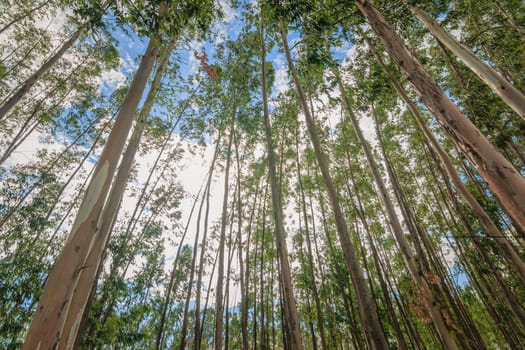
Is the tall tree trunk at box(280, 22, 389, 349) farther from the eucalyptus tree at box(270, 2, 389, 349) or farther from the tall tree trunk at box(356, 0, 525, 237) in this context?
the tall tree trunk at box(356, 0, 525, 237)

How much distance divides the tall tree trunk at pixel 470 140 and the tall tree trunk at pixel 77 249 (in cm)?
273

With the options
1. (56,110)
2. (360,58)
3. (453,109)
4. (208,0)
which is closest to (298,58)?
(208,0)

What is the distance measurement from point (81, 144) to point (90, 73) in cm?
300

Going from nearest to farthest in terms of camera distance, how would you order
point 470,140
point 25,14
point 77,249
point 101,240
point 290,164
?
point 470,140 → point 77,249 → point 101,240 → point 25,14 → point 290,164

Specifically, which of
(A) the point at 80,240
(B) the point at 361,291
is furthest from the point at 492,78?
(A) the point at 80,240

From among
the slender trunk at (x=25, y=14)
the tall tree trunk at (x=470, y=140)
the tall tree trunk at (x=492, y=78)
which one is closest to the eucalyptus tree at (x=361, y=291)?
the tall tree trunk at (x=470, y=140)

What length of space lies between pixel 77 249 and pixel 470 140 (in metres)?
2.94

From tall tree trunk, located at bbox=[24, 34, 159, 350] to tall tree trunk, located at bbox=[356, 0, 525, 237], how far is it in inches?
107

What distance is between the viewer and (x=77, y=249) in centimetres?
160

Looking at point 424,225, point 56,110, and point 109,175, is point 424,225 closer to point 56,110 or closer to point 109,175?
point 109,175

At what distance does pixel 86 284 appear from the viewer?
1.88 meters

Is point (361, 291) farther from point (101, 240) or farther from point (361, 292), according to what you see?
point (101, 240)

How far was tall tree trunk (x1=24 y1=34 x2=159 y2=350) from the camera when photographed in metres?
1.32

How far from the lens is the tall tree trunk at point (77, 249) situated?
51.9 inches
